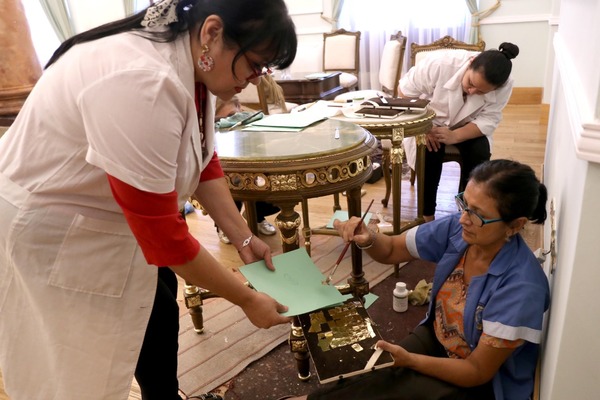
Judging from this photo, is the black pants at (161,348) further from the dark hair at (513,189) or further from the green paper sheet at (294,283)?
the dark hair at (513,189)

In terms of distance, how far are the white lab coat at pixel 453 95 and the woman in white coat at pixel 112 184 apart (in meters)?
1.81

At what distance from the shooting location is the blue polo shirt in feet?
3.38

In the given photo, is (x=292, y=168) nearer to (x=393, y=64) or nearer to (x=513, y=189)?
(x=513, y=189)

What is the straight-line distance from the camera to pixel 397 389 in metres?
1.15

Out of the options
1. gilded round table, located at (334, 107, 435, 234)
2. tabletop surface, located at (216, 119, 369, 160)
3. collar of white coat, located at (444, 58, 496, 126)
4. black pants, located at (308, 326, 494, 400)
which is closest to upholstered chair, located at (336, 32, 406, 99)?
collar of white coat, located at (444, 58, 496, 126)

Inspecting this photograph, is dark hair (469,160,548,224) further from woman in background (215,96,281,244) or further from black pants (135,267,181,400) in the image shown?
woman in background (215,96,281,244)

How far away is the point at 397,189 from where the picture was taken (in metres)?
2.16

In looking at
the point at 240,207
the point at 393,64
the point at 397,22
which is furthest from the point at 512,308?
the point at 397,22

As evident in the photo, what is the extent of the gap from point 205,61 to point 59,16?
758 centimetres

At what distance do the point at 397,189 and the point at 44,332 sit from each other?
1.56m

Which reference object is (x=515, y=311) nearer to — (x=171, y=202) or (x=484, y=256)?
(x=484, y=256)

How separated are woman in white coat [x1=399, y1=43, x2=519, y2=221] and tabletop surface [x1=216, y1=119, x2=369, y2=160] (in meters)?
Result: 0.96

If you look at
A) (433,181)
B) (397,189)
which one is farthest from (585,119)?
(433,181)

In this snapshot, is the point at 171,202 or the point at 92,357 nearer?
the point at 171,202
